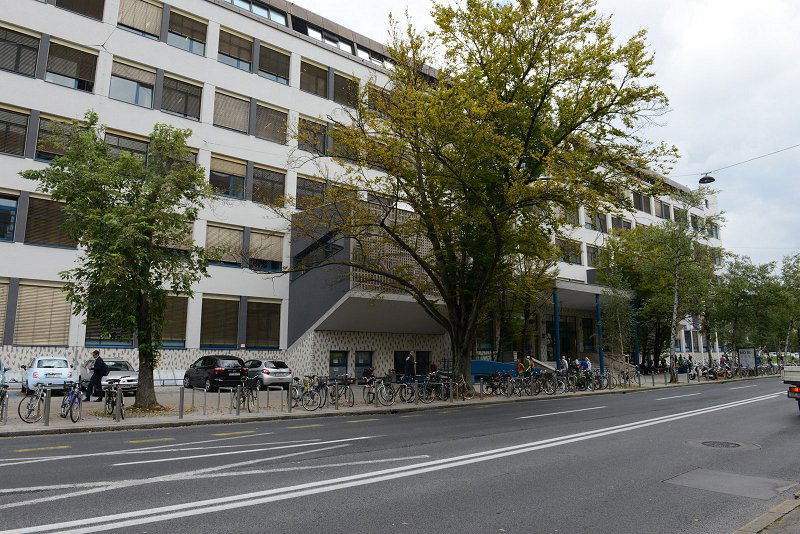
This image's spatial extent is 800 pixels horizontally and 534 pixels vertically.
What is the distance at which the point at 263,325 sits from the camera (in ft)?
98.0

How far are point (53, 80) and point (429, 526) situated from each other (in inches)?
1070

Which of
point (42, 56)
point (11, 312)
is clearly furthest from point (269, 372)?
point (42, 56)

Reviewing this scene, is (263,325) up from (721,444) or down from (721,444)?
up

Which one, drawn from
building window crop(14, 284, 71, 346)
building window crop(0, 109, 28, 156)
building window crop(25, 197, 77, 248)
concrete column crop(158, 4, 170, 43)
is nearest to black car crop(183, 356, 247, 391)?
building window crop(14, 284, 71, 346)

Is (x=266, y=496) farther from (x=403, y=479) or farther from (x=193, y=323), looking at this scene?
(x=193, y=323)

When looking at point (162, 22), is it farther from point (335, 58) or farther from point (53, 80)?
point (335, 58)

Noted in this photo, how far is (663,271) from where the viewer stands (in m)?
38.6

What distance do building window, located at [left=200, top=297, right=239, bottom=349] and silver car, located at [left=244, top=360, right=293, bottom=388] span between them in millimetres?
4236

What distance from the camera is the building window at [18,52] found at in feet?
77.1

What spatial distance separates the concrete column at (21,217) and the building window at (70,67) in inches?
211

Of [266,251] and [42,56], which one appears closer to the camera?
[42,56]

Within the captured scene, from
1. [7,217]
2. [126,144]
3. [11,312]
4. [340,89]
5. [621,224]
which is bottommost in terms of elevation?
[11,312]

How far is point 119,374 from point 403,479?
17.4m

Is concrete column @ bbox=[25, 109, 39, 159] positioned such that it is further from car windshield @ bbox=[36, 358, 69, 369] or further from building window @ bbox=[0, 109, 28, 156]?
car windshield @ bbox=[36, 358, 69, 369]
